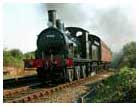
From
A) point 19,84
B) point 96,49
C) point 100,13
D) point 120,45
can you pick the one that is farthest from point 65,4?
point 96,49

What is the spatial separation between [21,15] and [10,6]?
366mm

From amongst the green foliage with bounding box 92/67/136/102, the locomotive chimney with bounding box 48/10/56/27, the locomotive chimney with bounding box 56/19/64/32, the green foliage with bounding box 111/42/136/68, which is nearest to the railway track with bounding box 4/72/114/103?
the green foliage with bounding box 111/42/136/68

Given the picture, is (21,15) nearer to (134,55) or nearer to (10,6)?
(10,6)

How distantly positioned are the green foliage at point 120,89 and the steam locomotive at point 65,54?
1.06 meters

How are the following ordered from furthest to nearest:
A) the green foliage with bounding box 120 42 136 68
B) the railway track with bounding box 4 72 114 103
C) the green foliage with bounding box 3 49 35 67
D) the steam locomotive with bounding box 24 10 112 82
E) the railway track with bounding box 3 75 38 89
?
the steam locomotive with bounding box 24 10 112 82 < the railway track with bounding box 3 75 38 89 < the green foliage with bounding box 3 49 35 67 < the green foliage with bounding box 120 42 136 68 < the railway track with bounding box 4 72 114 103

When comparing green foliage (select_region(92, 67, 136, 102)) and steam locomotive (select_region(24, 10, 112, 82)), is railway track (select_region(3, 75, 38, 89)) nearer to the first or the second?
steam locomotive (select_region(24, 10, 112, 82))

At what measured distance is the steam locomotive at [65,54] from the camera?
9.55 metres

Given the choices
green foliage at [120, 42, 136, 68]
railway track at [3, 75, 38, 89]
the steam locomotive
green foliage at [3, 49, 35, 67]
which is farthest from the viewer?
the steam locomotive

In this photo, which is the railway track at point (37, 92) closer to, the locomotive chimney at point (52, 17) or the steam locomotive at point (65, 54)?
the steam locomotive at point (65, 54)

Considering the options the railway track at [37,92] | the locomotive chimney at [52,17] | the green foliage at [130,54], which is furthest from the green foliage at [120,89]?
the locomotive chimney at [52,17]

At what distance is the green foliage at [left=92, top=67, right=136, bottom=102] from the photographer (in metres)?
7.95

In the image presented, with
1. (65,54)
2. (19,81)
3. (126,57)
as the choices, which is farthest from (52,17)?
(126,57)

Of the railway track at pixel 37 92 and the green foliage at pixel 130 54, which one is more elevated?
the green foliage at pixel 130 54

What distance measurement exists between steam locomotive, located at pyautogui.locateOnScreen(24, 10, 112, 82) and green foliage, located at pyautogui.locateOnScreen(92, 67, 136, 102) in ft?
3.48
